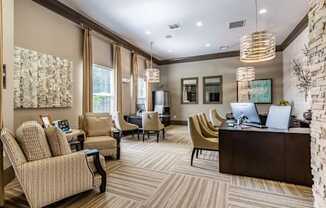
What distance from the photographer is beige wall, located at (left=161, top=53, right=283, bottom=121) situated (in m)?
7.95

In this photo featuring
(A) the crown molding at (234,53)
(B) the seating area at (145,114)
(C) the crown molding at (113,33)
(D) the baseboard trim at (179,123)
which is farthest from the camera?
(D) the baseboard trim at (179,123)

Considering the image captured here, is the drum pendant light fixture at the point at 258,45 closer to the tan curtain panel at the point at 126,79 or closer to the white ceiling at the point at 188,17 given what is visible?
the white ceiling at the point at 188,17

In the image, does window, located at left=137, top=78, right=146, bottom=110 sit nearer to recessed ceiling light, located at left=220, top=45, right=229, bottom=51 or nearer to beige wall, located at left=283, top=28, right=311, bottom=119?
recessed ceiling light, located at left=220, top=45, right=229, bottom=51

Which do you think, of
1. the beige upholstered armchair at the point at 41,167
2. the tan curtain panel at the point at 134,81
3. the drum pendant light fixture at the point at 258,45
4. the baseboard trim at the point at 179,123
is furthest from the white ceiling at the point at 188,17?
the baseboard trim at the point at 179,123

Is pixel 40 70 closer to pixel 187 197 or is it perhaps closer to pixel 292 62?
pixel 187 197

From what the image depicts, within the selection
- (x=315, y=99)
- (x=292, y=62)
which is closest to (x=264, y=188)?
(x=315, y=99)

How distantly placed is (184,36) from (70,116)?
4.52 meters

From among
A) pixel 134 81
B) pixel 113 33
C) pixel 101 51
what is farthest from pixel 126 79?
pixel 113 33

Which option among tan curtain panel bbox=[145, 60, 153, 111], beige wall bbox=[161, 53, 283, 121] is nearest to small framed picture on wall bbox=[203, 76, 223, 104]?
beige wall bbox=[161, 53, 283, 121]

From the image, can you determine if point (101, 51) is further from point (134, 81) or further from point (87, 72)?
point (134, 81)

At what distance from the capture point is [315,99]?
1746mm

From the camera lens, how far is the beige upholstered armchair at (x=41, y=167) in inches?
75.5

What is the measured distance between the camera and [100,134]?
13.9 ft

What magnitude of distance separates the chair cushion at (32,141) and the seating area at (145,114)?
1 centimetres
